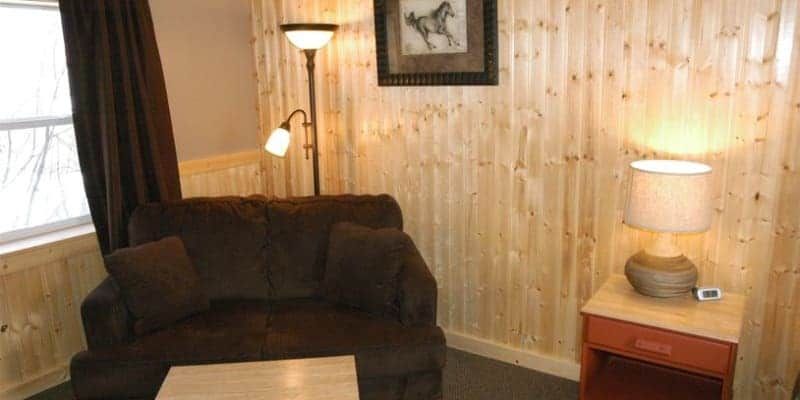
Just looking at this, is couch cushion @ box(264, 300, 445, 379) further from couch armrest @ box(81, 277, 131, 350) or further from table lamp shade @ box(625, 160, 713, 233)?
table lamp shade @ box(625, 160, 713, 233)

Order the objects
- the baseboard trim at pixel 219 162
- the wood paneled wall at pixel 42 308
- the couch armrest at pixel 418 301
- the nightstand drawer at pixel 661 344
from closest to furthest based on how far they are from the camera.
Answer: the nightstand drawer at pixel 661 344, the couch armrest at pixel 418 301, the wood paneled wall at pixel 42 308, the baseboard trim at pixel 219 162

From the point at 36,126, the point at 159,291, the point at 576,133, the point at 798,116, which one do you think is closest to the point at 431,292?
the point at 576,133

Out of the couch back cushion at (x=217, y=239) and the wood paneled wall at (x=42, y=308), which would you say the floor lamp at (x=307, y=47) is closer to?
the couch back cushion at (x=217, y=239)

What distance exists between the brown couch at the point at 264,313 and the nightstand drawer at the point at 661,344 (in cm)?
63

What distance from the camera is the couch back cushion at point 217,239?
292 centimetres

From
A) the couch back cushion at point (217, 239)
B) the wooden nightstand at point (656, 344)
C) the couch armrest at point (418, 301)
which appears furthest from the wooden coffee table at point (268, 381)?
the wooden nightstand at point (656, 344)

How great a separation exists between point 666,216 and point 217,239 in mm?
2001

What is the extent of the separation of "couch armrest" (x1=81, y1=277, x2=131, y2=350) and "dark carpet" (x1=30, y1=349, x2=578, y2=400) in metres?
0.66

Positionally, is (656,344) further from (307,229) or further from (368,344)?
(307,229)

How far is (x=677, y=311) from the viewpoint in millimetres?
2334

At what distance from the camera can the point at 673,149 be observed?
2562mm

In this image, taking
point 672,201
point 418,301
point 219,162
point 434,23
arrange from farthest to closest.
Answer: point 219,162
point 434,23
point 418,301
point 672,201

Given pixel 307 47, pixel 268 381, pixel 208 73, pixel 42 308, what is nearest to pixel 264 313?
pixel 268 381

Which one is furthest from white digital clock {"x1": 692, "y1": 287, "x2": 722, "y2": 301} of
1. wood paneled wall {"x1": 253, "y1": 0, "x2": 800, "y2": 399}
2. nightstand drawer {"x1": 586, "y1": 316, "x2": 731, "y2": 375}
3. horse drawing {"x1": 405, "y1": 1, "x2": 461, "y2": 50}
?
horse drawing {"x1": 405, "y1": 1, "x2": 461, "y2": 50}
